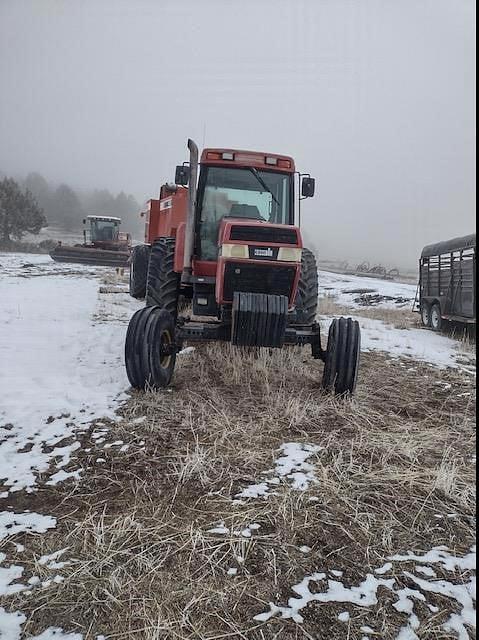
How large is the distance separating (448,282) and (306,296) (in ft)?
21.5

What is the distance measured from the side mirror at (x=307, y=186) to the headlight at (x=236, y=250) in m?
1.72

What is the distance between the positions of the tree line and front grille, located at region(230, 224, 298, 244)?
123 ft

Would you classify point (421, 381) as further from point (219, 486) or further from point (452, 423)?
point (219, 486)

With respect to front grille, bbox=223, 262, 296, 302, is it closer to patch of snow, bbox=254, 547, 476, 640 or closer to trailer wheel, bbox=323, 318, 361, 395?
trailer wheel, bbox=323, 318, 361, 395

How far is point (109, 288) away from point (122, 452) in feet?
33.7

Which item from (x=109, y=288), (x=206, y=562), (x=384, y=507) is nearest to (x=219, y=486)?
(x=206, y=562)

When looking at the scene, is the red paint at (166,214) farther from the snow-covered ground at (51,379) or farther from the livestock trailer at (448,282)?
the livestock trailer at (448,282)

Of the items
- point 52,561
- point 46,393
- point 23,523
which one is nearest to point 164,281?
point 46,393

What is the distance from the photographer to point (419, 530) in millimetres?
2180

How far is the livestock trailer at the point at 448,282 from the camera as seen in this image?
31.0ft

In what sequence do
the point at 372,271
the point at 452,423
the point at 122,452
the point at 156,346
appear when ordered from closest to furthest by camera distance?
the point at 122,452, the point at 452,423, the point at 156,346, the point at 372,271

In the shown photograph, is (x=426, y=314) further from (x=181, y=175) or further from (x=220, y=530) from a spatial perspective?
(x=220, y=530)

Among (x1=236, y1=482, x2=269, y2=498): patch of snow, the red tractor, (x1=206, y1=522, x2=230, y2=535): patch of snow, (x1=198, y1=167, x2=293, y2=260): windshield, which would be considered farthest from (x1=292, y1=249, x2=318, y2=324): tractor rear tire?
(x1=206, y1=522, x2=230, y2=535): patch of snow

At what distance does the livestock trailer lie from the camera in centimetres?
944
